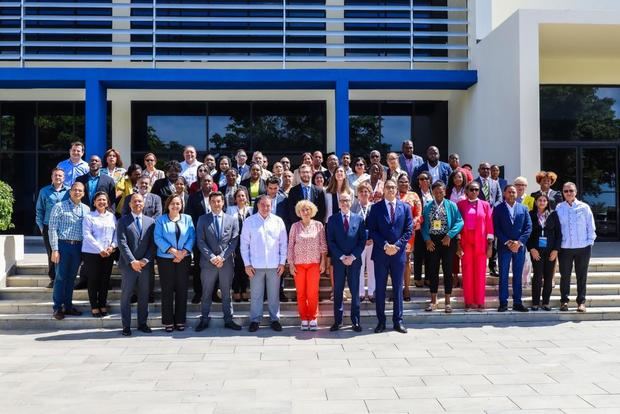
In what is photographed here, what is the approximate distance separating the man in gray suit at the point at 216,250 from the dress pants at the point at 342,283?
1.38m

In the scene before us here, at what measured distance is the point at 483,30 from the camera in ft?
46.5

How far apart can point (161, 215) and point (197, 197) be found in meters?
0.67

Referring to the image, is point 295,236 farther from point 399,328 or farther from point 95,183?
point 95,183

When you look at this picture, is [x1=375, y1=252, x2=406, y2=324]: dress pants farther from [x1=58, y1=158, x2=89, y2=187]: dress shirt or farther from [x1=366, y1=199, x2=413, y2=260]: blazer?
[x1=58, y1=158, x2=89, y2=187]: dress shirt

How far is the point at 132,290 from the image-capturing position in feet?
25.7

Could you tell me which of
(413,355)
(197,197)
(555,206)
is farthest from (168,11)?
(413,355)

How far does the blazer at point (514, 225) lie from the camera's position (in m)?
8.42

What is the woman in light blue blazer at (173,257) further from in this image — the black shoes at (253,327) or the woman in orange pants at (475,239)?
the woman in orange pants at (475,239)

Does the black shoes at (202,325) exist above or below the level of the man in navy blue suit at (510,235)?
below

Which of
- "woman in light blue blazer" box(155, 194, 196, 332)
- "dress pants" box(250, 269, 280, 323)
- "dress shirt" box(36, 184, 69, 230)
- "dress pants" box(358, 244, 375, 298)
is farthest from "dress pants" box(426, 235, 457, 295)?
"dress shirt" box(36, 184, 69, 230)

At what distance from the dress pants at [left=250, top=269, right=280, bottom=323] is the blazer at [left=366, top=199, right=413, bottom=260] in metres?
1.40

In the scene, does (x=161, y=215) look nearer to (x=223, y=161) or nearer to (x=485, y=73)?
(x=223, y=161)

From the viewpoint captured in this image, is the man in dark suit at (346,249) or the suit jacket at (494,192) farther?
the suit jacket at (494,192)

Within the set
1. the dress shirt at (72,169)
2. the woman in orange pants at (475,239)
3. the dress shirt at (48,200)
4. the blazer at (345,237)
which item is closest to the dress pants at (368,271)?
the blazer at (345,237)
